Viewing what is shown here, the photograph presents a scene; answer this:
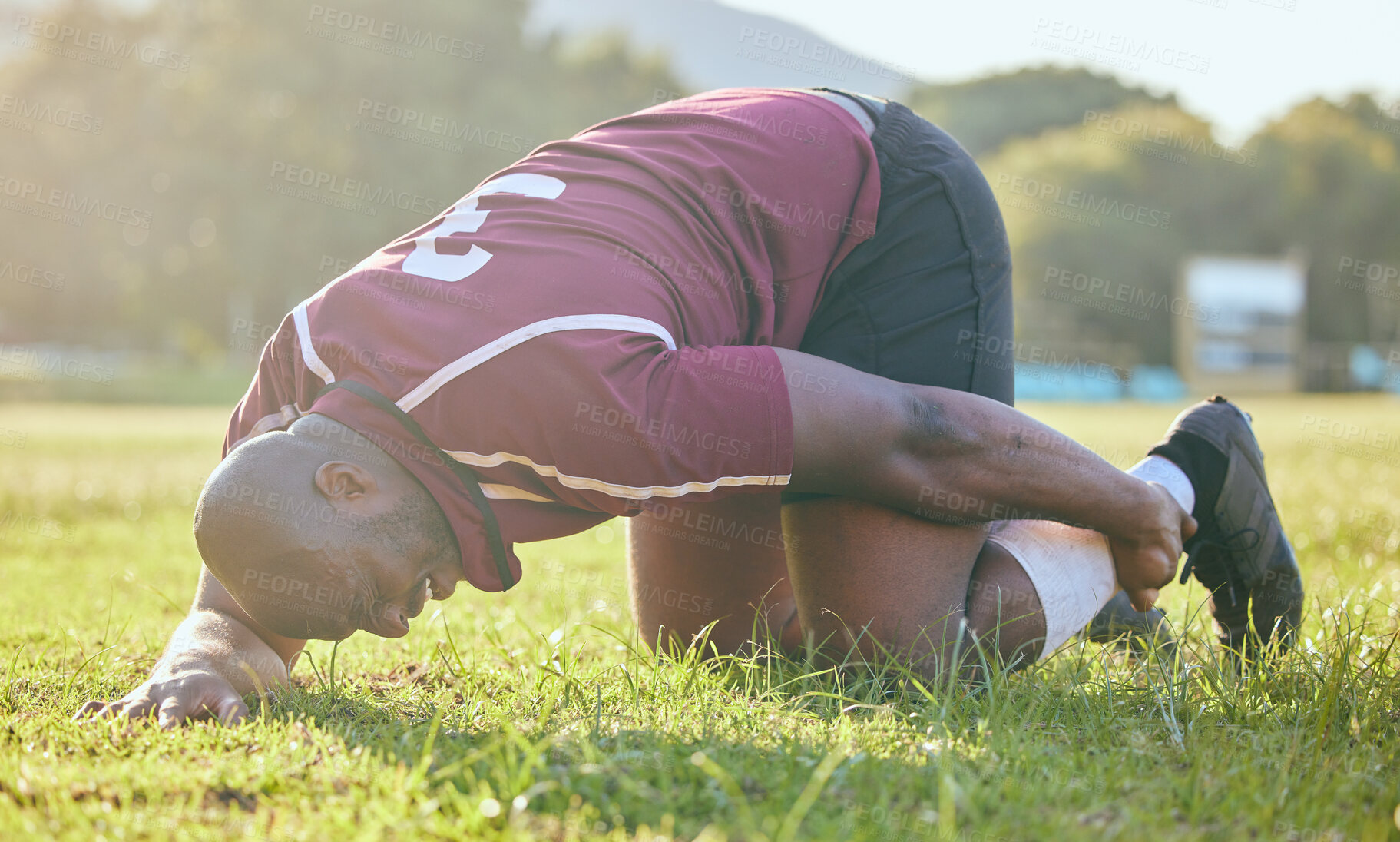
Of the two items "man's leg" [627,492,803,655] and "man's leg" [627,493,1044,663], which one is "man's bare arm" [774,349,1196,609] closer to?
"man's leg" [627,493,1044,663]

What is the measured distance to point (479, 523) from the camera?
2.06m

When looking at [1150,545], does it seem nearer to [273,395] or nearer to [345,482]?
[345,482]

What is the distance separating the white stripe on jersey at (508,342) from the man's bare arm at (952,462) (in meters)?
0.36

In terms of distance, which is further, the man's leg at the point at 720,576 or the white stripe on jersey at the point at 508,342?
the man's leg at the point at 720,576

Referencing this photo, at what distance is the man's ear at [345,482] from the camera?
196 centimetres

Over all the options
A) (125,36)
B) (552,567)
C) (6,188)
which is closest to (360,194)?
(125,36)

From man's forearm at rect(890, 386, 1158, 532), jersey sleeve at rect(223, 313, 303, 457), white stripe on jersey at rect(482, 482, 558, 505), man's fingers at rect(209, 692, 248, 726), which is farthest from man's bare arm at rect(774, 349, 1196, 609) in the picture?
man's fingers at rect(209, 692, 248, 726)

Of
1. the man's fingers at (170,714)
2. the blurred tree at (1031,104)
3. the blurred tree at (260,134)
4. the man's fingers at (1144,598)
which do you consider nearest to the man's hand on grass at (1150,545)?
the man's fingers at (1144,598)

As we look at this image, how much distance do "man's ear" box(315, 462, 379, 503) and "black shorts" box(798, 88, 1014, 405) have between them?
1132 mm

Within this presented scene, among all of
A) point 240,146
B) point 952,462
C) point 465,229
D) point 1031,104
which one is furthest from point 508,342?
point 1031,104

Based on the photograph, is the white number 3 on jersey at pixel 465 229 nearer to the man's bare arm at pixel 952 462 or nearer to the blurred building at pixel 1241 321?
the man's bare arm at pixel 952 462

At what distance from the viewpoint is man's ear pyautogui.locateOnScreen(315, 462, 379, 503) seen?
1957 millimetres

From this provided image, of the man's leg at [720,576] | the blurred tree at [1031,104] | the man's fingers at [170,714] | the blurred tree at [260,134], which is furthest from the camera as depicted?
the blurred tree at [1031,104]

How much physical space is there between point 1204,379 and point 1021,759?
142ft
